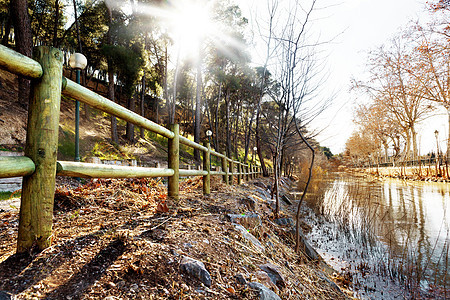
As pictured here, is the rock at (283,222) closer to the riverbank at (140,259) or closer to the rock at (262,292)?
the riverbank at (140,259)

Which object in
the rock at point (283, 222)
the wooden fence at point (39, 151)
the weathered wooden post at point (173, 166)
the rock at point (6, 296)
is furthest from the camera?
the rock at point (283, 222)

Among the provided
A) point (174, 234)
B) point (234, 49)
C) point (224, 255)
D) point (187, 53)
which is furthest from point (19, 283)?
point (187, 53)

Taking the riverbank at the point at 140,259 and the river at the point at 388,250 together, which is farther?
the river at the point at 388,250

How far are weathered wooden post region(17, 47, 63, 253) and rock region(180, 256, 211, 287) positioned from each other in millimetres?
789

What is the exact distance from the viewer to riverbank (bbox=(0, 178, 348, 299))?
1.03 meters

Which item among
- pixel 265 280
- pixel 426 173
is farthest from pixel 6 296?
pixel 426 173

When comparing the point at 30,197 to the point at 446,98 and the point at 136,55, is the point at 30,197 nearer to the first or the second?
the point at 136,55

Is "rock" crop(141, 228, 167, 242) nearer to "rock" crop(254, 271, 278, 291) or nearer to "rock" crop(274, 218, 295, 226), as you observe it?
"rock" crop(254, 271, 278, 291)

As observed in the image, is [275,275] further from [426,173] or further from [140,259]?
[426,173]

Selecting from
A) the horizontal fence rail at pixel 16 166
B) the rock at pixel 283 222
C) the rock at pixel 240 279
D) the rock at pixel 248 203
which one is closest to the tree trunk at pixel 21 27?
the rock at pixel 248 203

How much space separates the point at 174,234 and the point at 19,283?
3.08 feet

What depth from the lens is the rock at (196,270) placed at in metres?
1.30

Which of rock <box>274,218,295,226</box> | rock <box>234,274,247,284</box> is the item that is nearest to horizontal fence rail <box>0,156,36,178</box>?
rock <box>234,274,247,284</box>

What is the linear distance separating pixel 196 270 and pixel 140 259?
34 cm
